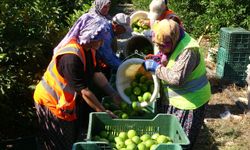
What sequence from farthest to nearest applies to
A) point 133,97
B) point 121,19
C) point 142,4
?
point 142,4 < point 121,19 < point 133,97

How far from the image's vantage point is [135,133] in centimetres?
350

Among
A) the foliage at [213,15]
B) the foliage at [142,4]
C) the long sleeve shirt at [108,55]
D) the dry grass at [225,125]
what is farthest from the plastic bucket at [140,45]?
the foliage at [142,4]

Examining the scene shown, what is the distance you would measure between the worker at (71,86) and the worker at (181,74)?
50 cm

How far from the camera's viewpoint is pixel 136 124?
3570mm

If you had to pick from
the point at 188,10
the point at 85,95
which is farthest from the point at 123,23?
the point at 188,10

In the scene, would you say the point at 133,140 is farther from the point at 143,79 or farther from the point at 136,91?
the point at 143,79

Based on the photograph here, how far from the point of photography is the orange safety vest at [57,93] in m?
3.77

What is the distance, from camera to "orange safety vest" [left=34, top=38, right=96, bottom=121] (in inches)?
148

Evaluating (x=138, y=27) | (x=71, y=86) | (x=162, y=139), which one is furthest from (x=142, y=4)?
(x=162, y=139)

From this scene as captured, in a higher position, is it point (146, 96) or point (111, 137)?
point (146, 96)

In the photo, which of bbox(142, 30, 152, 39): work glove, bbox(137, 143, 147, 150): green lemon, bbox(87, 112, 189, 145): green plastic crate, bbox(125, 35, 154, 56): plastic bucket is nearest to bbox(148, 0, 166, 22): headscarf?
bbox(142, 30, 152, 39): work glove

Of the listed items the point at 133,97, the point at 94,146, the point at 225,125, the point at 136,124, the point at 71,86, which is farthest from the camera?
the point at 225,125

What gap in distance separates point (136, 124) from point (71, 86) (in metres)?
0.66

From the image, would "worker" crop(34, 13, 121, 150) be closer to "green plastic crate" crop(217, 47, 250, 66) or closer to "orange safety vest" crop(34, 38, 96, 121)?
"orange safety vest" crop(34, 38, 96, 121)
